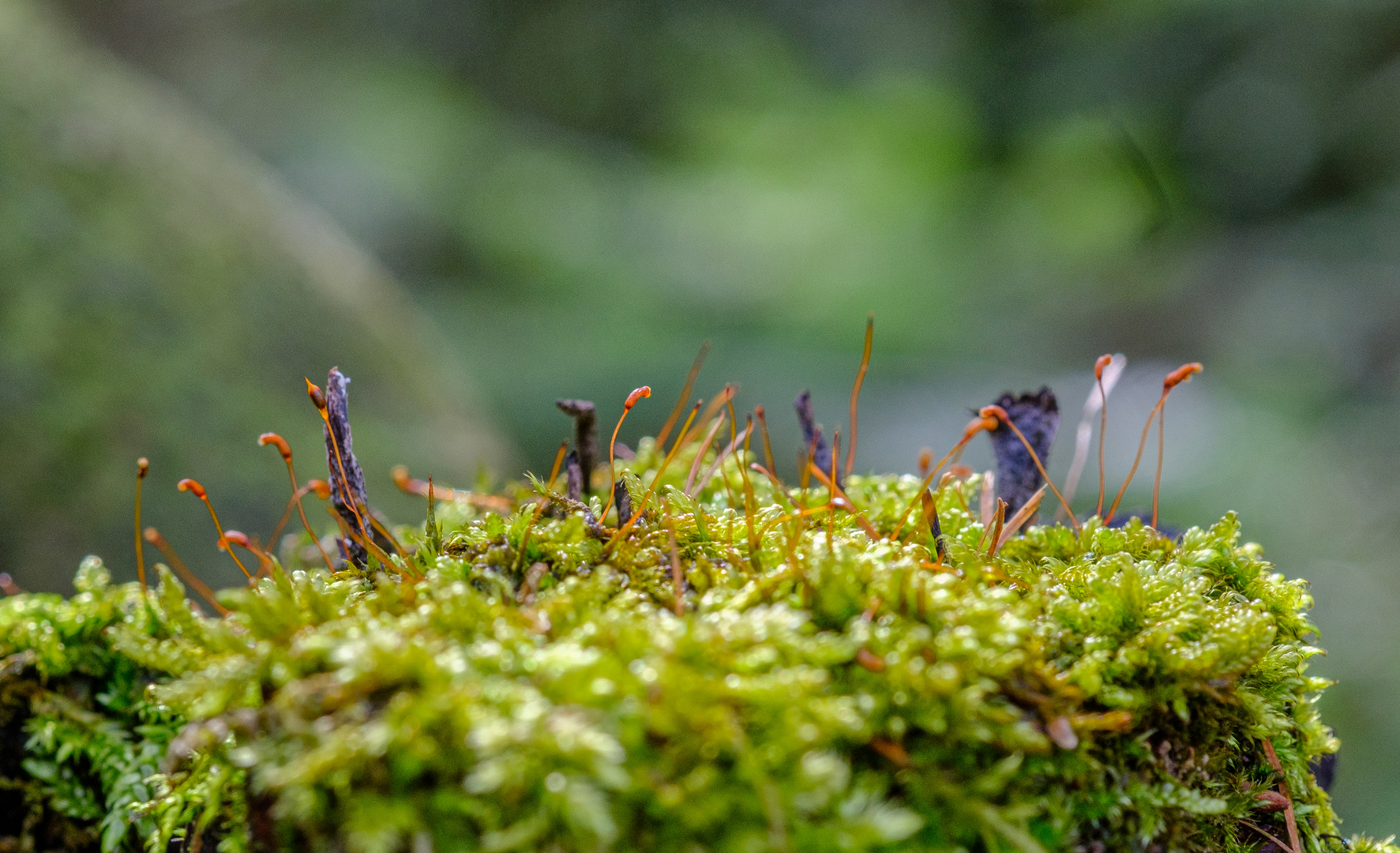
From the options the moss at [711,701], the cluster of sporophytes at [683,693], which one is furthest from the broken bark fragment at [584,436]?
the moss at [711,701]

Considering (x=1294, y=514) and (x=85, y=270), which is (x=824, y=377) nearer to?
(x=1294, y=514)

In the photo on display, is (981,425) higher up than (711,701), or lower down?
higher up

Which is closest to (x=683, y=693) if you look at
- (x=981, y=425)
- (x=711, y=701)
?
(x=711, y=701)

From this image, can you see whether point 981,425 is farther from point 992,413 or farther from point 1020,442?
point 1020,442

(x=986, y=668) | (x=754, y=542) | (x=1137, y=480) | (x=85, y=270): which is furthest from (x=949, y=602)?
(x=1137, y=480)

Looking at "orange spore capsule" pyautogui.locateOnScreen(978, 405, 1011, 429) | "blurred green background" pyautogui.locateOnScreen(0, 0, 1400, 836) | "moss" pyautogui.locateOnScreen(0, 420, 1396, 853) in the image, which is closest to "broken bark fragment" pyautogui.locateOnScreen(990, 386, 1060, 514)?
"orange spore capsule" pyautogui.locateOnScreen(978, 405, 1011, 429)

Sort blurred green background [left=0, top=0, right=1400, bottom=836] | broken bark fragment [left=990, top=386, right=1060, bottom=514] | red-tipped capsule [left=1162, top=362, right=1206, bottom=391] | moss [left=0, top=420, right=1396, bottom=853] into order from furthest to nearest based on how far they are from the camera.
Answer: blurred green background [left=0, top=0, right=1400, bottom=836] → broken bark fragment [left=990, top=386, right=1060, bottom=514] → red-tipped capsule [left=1162, top=362, right=1206, bottom=391] → moss [left=0, top=420, right=1396, bottom=853]

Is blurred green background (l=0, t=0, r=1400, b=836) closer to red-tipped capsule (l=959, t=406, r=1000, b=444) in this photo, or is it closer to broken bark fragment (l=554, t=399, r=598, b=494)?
broken bark fragment (l=554, t=399, r=598, b=494)
